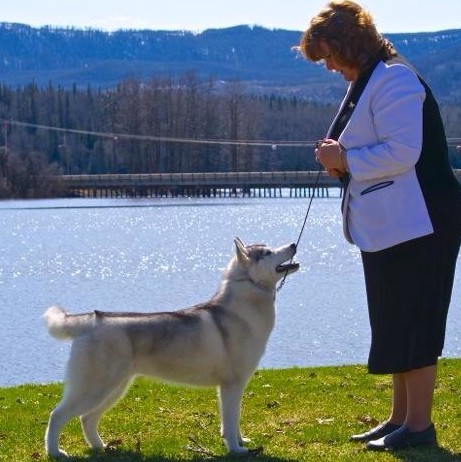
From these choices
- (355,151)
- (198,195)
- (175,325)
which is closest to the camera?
(355,151)

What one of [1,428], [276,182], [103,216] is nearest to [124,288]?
[1,428]

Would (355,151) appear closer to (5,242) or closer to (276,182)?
(5,242)

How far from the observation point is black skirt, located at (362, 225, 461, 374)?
6712mm

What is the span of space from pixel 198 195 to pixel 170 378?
13244 centimetres

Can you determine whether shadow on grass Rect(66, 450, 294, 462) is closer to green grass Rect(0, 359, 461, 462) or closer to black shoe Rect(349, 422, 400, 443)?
green grass Rect(0, 359, 461, 462)

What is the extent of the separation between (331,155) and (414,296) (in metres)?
1.01

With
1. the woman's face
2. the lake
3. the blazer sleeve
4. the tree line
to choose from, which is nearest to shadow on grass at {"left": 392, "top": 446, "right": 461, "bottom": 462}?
the blazer sleeve

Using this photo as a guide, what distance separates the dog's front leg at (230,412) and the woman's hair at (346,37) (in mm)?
2252

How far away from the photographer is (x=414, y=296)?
6.74 m

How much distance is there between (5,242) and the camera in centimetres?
5575

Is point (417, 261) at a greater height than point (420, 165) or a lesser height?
lesser

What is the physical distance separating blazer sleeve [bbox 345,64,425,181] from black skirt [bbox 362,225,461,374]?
0.52 m

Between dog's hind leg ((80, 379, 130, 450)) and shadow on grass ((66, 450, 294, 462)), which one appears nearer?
shadow on grass ((66, 450, 294, 462))

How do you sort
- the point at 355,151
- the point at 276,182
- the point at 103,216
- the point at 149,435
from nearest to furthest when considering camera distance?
the point at 355,151 < the point at 149,435 < the point at 103,216 < the point at 276,182
